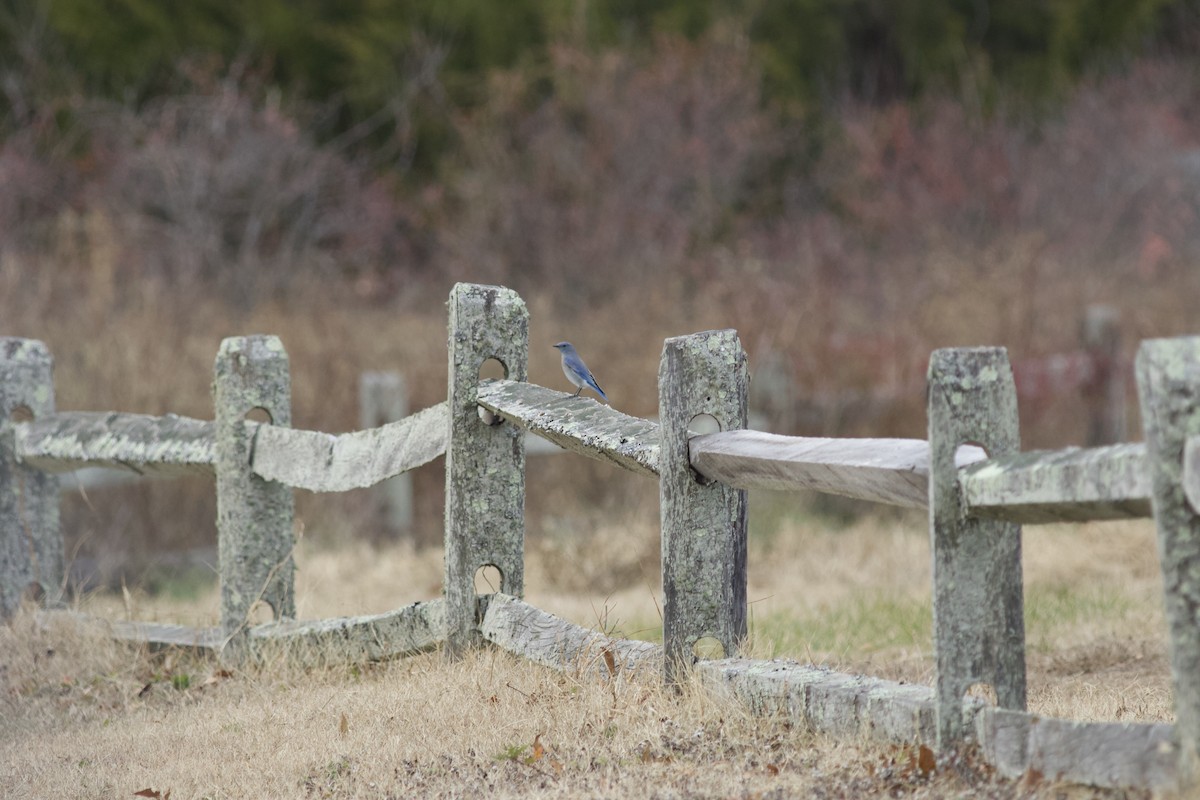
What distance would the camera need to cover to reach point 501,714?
4172 mm

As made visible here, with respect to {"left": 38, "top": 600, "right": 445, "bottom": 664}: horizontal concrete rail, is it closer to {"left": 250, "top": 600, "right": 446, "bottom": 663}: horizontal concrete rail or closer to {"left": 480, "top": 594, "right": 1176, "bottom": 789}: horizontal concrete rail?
Answer: {"left": 250, "top": 600, "right": 446, "bottom": 663}: horizontal concrete rail

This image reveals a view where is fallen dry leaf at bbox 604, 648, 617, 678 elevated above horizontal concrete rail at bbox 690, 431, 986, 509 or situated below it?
below

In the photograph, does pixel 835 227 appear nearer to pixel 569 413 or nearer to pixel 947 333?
pixel 947 333

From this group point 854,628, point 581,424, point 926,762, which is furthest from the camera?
point 854,628

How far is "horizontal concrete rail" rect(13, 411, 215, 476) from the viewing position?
573cm

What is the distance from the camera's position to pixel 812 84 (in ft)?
80.4

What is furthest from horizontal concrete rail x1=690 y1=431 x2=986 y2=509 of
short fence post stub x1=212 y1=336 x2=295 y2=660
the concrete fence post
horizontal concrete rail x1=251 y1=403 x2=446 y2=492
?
the concrete fence post

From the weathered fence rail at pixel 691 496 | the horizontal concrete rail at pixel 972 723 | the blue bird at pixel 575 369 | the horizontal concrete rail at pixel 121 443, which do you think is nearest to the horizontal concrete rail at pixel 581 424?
the weathered fence rail at pixel 691 496

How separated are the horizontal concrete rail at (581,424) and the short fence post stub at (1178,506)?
1641mm

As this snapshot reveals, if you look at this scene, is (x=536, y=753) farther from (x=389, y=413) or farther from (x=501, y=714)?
(x=389, y=413)

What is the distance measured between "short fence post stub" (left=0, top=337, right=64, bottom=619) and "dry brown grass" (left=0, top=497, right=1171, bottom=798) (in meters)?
0.23

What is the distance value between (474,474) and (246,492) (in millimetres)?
1153

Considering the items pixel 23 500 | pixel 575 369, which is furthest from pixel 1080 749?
pixel 23 500

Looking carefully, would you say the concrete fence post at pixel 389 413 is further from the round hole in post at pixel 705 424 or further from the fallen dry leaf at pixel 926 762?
the fallen dry leaf at pixel 926 762
